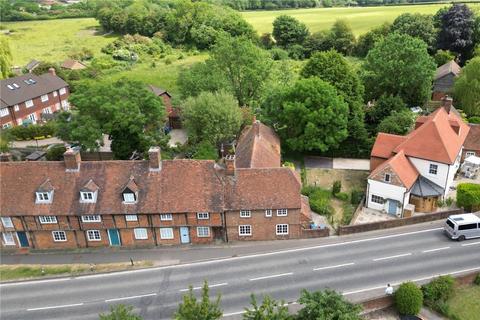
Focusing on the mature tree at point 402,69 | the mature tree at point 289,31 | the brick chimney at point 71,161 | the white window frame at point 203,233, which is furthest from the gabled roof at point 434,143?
the mature tree at point 289,31

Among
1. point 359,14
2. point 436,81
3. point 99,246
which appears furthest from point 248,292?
point 359,14

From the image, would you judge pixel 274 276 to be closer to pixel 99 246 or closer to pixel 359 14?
pixel 99 246

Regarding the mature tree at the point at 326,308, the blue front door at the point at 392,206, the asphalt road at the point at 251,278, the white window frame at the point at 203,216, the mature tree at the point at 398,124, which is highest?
the mature tree at the point at 398,124

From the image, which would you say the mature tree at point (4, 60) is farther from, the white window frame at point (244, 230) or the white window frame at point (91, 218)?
the white window frame at point (244, 230)

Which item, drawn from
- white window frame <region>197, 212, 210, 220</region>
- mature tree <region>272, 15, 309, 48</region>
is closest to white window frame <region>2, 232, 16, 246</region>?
white window frame <region>197, 212, 210, 220</region>

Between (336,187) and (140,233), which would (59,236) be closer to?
(140,233)
